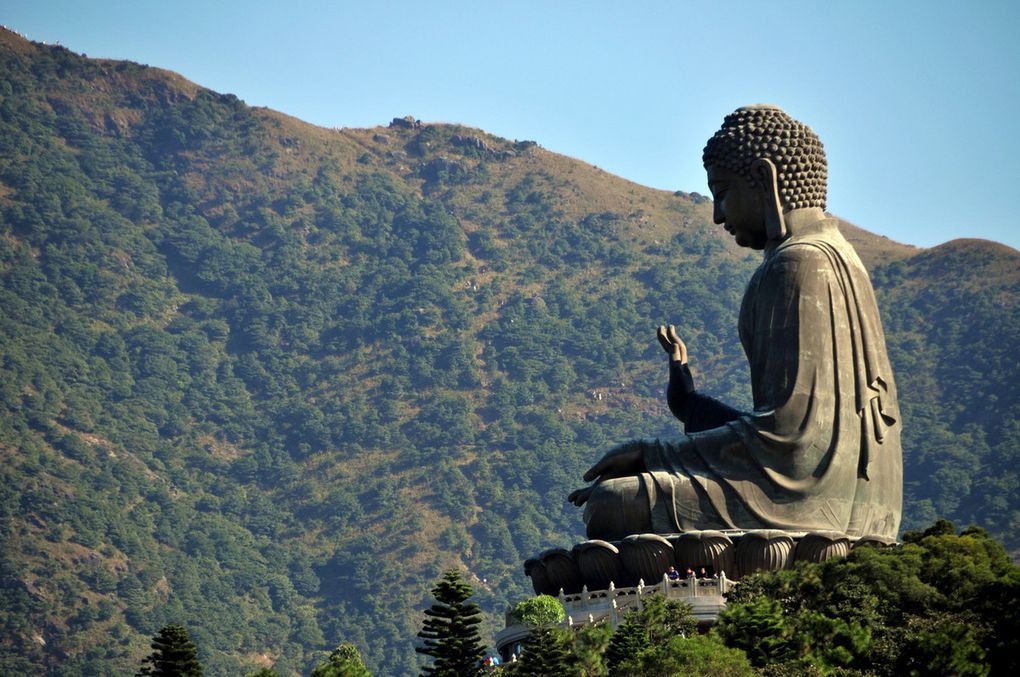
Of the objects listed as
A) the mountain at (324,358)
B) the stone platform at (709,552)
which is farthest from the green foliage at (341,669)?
the mountain at (324,358)

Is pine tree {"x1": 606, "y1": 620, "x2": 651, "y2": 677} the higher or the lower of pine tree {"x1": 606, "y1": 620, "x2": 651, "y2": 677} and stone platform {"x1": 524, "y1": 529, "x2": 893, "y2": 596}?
the lower

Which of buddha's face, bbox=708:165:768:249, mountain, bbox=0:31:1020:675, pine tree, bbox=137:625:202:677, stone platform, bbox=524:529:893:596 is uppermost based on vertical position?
mountain, bbox=0:31:1020:675

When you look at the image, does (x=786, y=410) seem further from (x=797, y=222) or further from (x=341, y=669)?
(x=341, y=669)

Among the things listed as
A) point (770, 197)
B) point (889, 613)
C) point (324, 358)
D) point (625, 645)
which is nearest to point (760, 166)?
point (770, 197)

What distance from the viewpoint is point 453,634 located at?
19.9 meters

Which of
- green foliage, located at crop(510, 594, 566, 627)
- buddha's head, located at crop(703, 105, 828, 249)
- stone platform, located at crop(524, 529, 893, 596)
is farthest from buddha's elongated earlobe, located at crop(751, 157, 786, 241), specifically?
green foliage, located at crop(510, 594, 566, 627)

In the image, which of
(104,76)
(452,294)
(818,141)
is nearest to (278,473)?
(452,294)

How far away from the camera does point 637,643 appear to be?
1961 cm

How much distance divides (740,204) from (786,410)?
7.98 feet

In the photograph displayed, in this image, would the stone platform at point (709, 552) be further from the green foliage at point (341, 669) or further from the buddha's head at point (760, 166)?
the buddha's head at point (760, 166)

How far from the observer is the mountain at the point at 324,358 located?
271 feet

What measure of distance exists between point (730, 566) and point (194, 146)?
104 m

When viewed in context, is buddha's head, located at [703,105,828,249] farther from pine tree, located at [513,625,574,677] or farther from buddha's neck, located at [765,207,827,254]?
pine tree, located at [513,625,574,677]

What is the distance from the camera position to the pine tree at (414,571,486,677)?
780 inches
